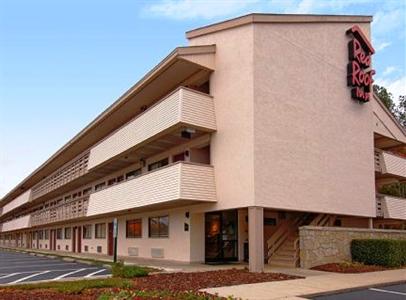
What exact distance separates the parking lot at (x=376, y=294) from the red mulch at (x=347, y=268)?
348 cm

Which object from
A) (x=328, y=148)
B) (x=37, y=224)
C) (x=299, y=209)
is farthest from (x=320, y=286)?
(x=37, y=224)

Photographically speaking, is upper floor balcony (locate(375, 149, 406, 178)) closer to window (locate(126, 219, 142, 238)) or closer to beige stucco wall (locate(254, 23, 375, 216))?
beige stucco wall (locate(254, 23, 375, 216))

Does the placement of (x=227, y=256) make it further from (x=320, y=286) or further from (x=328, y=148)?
(x=320, y=286)

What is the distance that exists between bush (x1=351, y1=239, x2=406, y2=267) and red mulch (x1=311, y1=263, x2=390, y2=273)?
52cm

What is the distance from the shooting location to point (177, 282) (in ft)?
46.0

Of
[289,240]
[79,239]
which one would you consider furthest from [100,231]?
[289,240]

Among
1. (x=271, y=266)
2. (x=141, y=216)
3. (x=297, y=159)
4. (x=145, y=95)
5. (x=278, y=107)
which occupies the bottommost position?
(x=271, y=266)

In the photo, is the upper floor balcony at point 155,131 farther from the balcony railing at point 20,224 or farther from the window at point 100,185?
the balcony railing at point 20,224

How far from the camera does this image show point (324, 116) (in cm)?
2119

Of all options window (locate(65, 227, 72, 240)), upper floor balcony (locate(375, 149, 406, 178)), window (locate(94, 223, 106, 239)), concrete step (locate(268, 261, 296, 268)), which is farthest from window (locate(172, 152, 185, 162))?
window (locate(65, 227, 72, 240))

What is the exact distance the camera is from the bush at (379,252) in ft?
65.0

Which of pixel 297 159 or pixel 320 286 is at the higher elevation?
pixel 297 159

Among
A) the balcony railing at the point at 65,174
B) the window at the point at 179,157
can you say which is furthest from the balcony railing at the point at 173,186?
the balcony railing at the point at 65,174

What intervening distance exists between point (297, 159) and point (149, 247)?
10649 millimetres
